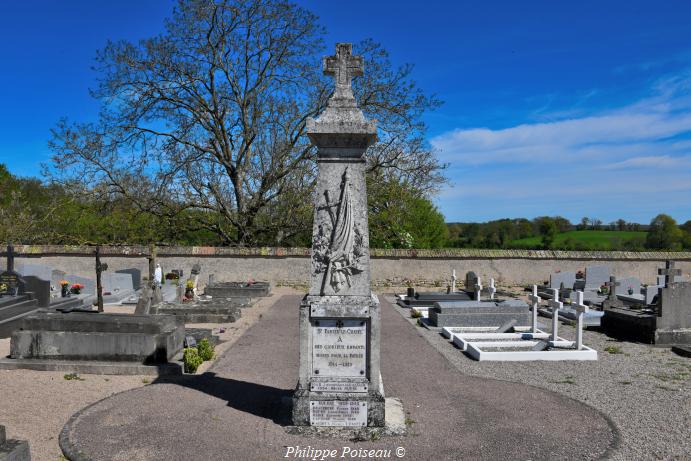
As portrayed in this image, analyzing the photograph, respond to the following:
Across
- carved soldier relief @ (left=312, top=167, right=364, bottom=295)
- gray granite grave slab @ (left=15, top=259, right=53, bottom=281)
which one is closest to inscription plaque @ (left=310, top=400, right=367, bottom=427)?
carved soldier relief @ (left=312, top=167, right=364, bottom=295)

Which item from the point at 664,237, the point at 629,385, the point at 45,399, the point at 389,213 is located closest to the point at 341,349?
the point at 45,399

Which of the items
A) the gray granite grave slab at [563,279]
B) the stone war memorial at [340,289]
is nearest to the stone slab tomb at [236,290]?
the gray granite grave slab at [563,279]

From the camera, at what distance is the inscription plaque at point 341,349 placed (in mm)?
6035

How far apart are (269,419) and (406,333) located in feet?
22.9

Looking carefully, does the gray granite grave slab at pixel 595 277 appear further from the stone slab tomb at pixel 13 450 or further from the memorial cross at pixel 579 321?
the stone slab tomb at pixel 13 450

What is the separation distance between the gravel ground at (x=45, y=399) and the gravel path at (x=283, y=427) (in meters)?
0.28

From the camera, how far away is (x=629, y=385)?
8.16m

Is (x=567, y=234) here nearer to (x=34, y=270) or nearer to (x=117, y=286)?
(x=117, y=286)

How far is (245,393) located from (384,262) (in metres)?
16.6

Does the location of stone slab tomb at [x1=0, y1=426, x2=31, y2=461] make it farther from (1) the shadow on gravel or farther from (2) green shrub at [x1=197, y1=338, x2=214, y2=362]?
(2) green shrub at [x1=197, y1=338, x2=214, y2=362]

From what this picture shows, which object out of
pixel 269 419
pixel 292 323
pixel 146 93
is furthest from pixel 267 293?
pixel 269 419

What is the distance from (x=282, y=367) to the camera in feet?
29.7

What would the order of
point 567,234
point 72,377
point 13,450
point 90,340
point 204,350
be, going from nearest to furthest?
point 13,450 < point 72,377 < point 90,340 < point 204,350 < point 567,234

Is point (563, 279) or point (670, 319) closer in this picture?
point (670, 319)
